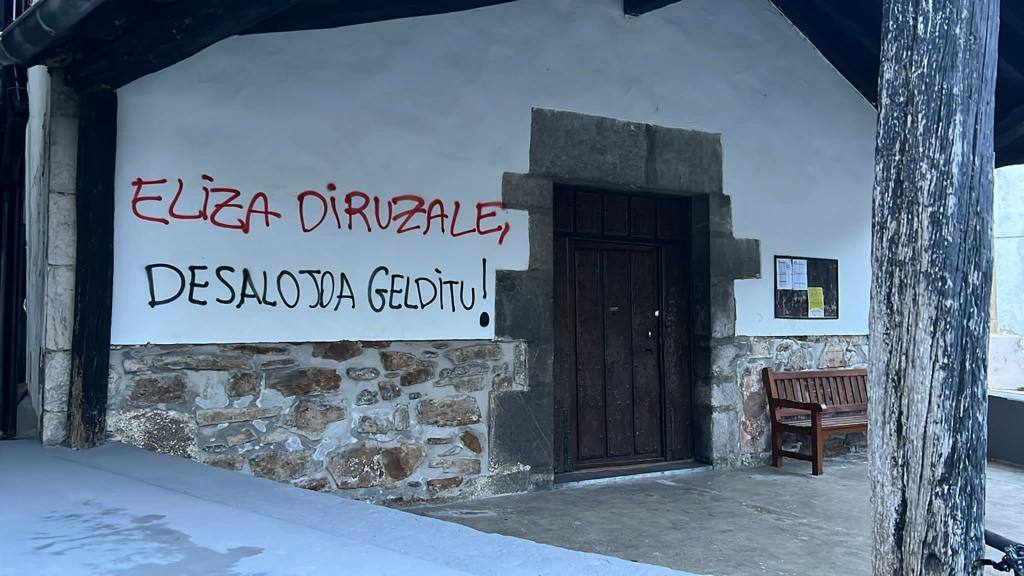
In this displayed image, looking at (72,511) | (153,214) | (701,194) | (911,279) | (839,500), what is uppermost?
(701,194)

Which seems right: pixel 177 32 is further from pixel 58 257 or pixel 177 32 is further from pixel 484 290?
pixel 484 290

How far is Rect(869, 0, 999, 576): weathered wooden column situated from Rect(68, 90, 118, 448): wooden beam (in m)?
3.21

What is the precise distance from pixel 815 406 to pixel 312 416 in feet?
11.1

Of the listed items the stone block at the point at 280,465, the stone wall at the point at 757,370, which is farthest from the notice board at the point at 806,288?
the stone block at the point at 280,465

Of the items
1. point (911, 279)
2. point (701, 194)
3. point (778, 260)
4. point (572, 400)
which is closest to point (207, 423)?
point (572, 400)

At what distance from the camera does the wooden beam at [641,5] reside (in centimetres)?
538

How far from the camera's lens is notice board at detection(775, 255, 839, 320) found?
20.5ft

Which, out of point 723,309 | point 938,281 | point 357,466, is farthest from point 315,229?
point 938,281

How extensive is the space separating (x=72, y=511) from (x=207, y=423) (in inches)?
56.0

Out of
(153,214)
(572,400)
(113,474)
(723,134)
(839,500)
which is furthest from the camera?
(723,134)

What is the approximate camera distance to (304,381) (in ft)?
14.3

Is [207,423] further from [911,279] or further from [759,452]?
[759,452]

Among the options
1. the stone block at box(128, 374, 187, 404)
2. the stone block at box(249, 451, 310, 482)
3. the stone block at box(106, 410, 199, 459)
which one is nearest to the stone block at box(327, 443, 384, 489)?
the stone block at box(249, 451, 310, 482)

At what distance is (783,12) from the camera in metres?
6.30
